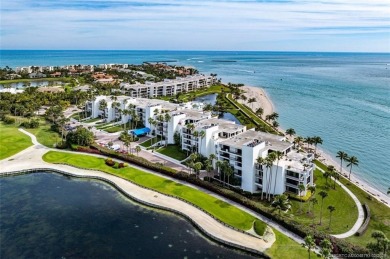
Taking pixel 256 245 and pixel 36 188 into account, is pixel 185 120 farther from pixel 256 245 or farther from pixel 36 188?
pixel 256 245

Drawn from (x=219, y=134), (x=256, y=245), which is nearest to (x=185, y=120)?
(x=219, y=134)

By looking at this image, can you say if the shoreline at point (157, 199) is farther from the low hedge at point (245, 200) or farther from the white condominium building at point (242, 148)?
the white condominium building at point (242, 148)

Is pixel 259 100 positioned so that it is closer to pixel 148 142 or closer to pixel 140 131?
pixel 140 131

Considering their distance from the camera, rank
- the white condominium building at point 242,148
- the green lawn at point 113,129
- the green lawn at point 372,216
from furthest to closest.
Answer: the green lawn at point 113,129 → the white condominium building at point 242,148 → the green lawn at point 372,216

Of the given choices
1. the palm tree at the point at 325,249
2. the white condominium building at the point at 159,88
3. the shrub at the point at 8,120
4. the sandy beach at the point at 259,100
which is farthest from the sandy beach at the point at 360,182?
the shrub at the point at 8,120

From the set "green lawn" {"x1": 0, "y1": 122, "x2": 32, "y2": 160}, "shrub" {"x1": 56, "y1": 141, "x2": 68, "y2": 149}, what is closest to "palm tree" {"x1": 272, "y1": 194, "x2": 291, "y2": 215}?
"shrub" {"x1": 56, "y1": 141, "x2": 68, "y2": 149}

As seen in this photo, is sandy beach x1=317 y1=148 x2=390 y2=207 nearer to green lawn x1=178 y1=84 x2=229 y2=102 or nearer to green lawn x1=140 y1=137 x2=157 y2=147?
green lawn x1=140 y1=137 x2=157 y2=147
